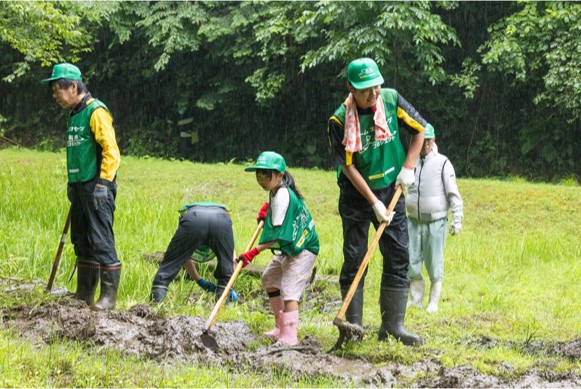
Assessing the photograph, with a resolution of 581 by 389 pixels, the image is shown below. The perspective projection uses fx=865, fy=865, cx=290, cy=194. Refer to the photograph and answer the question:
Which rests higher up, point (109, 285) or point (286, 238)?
point (286, 238)

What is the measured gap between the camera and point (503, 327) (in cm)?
723

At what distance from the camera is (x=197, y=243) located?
26.5 ft

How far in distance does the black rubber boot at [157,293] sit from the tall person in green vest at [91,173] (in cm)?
54

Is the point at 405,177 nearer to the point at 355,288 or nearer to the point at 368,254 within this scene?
the point at 368,254

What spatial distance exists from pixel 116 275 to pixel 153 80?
→ 1927 centimetres

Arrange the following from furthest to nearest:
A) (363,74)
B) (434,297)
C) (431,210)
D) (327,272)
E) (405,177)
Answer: (327,272), (434,297), (431,210), (405,177), (363,74)

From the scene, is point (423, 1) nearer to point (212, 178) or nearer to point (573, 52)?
point (573, 52)

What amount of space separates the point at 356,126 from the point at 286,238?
1.02m

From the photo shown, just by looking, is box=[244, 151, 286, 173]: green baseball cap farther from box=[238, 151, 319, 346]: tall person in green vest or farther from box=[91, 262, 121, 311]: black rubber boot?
box=[91, 262, 121, 311]: black rubber boot

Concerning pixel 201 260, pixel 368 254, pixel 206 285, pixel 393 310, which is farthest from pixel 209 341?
pixel 201 260

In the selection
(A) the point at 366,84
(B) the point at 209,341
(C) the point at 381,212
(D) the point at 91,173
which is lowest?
(B) the point at 209,341

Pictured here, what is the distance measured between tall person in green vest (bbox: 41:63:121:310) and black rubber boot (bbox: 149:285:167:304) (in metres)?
0.54

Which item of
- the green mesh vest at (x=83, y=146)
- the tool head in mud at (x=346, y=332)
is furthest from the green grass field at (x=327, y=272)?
the green mesh vest at (x=83, y=146)

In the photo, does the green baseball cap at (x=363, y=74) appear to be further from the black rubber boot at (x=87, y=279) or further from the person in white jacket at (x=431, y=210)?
the black rubber boot at (x=87, y=279)
